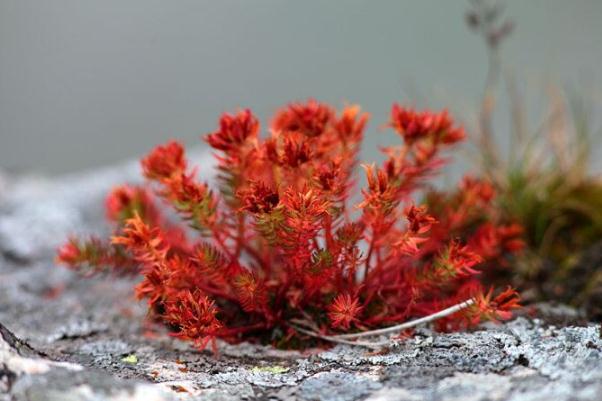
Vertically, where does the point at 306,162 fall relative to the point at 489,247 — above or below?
above

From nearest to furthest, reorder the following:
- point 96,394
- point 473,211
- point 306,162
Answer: point 96,394 < point 306,162 < point 473,211

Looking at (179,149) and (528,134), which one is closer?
(179,149)

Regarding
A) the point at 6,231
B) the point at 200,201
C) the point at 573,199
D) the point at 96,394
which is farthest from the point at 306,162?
the point at 6,231

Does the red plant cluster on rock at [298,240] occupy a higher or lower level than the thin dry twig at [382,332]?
higher

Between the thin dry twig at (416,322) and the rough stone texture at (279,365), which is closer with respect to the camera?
the rough stone texture at (279,365)

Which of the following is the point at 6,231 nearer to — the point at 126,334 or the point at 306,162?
the point at 126,334

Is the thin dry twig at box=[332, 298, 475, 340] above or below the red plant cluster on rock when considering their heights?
below
